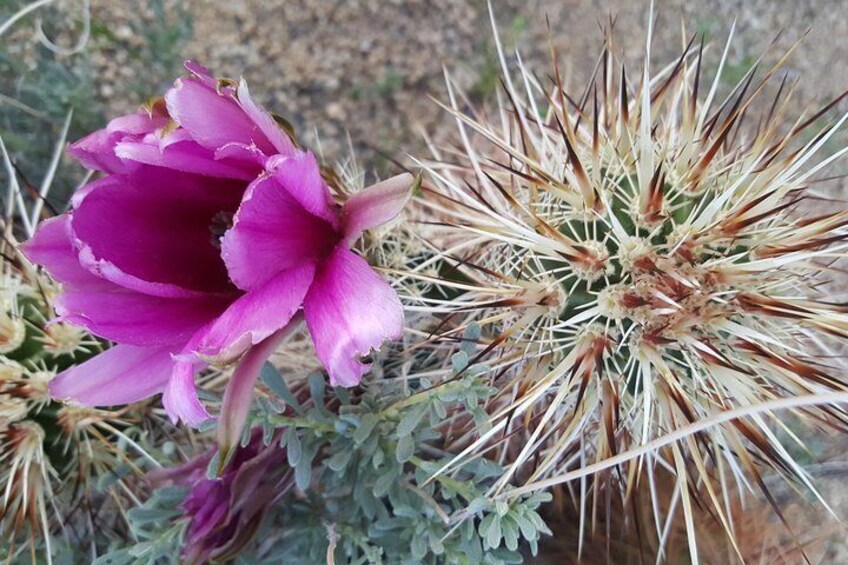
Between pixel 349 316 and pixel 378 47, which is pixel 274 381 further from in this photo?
pixel 378 47

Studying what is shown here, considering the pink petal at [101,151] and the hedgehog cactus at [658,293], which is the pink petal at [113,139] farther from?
the hedgehog cactus at [658,293]

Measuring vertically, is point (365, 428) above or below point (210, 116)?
below

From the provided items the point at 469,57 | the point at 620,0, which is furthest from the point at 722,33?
the point at 469,57

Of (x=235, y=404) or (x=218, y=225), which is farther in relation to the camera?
(x=218, y=225)

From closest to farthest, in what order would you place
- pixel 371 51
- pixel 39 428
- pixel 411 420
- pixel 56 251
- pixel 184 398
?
pixel 184 398 → pixel 56 251 → pixel 411 420 → pixel 39 428 → pixel 371 51

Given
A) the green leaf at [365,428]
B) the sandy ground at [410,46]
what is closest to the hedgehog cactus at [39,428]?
the green leaf at [365,428]

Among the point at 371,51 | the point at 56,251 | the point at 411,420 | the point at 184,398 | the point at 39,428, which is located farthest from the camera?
the point at 371,51

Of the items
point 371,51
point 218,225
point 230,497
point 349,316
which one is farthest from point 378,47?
point 349,316

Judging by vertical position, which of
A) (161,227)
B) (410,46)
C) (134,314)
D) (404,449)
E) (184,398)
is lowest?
(404,449)
